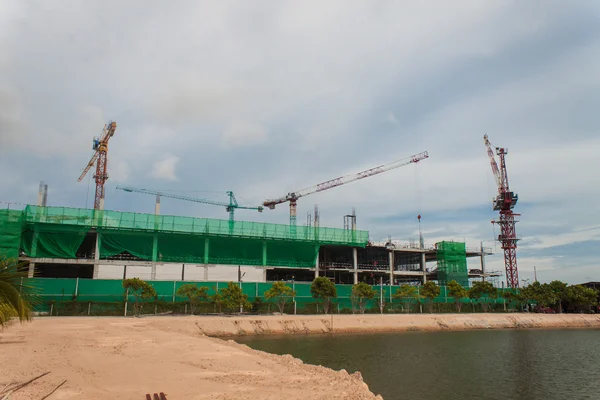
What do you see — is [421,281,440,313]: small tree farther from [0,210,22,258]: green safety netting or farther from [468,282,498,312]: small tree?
[0,210,22,258]: green safety netting

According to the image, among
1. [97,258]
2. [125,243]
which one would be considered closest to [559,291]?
[125,243]

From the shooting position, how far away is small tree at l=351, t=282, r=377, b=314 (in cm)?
7562

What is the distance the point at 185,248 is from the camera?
91625 millimetres

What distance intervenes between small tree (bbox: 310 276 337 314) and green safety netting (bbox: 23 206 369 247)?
25.6 m

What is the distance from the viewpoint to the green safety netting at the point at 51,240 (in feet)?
262

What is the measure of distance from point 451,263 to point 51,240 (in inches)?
3587

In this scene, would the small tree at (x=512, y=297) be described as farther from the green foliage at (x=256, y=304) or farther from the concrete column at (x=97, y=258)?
the concrete column at (x=97, y=258)

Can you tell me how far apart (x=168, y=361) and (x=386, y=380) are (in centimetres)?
1334

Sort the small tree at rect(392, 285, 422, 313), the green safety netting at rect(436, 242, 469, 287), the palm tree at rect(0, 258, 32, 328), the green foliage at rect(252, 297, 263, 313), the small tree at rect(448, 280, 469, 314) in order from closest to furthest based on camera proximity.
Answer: the palm tree at rect(0, 258, 32, 328) → the green foliage at rect(252, 297, 263, 313) → the small tree at rect(392, 285, 422, 313) → the small tree at rect(448, 280, 469, 314) → the green safety netting at rect(436, 242, 469, 287)

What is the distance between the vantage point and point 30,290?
2203cm

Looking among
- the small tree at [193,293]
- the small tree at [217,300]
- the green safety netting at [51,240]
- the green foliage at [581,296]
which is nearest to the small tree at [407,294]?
the small tree at [217,300]

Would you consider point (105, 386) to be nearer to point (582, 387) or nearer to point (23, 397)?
point (23, 397)

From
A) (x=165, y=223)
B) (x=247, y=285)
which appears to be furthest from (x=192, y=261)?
(x=247, y=285)

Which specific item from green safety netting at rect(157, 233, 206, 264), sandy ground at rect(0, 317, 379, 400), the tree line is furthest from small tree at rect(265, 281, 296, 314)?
sandy ground at rect(0, 317, 379, 400)
